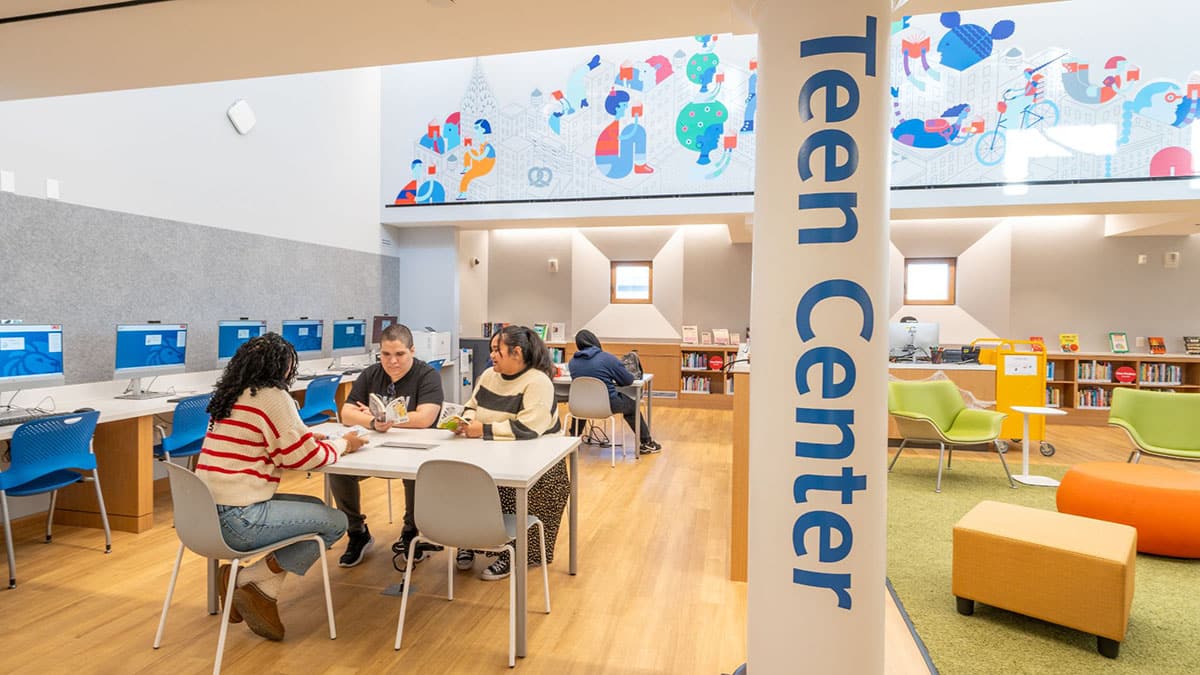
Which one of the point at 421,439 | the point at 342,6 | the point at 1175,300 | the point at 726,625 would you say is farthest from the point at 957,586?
the point at 1175,300

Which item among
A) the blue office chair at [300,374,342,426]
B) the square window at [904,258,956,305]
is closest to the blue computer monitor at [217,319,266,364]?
the blue office chair at [300,374,342,426]

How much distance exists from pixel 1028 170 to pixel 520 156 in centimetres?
618

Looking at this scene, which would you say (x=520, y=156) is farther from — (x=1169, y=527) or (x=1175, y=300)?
(x=1175, y=300)

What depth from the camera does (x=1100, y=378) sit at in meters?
8.29

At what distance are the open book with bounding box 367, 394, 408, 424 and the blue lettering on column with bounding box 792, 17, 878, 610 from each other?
2421 millimetres

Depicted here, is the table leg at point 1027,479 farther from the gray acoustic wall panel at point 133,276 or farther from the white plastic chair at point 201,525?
the gray acoustic wall panel at point 133,276

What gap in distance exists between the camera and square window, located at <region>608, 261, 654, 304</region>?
1028 centimetres

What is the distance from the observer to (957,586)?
2.94 metres

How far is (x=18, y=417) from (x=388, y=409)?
217 cm

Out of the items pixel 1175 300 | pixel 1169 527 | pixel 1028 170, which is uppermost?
pixel 1028 170

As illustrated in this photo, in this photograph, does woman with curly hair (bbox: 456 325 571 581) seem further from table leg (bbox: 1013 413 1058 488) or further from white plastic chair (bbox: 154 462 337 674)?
table leg (bbox: 1013 413 1058 488)

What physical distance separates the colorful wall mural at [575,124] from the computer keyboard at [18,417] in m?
5.62

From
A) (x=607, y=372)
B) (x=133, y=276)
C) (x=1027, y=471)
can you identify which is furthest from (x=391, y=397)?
(x=1027, y=471)

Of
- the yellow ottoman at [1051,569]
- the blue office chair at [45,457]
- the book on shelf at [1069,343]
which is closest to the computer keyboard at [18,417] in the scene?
the blue office chair at [45,457]
